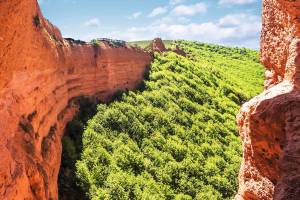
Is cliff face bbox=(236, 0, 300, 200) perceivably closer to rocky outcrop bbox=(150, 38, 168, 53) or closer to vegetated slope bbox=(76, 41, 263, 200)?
vegetated slope bbox=(76, 41, 263, 200)

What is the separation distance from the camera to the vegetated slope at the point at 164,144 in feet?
77.1

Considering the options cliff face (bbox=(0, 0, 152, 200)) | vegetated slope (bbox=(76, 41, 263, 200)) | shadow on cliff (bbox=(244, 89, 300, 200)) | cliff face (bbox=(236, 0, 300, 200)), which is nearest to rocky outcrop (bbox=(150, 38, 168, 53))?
vegetated slope (bbox=(76, 41, 263, 200))

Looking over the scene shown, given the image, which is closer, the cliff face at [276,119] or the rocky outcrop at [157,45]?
the cliff face at [276,119]

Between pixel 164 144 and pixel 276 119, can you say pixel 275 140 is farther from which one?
pixel 164 144

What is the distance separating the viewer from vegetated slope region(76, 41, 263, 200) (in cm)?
2350

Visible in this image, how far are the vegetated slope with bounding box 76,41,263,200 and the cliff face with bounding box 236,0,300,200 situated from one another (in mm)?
12733

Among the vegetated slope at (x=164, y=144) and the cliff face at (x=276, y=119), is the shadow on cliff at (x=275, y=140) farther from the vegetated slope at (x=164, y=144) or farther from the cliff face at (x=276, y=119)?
the vegetated slope at (x=164, y=144)

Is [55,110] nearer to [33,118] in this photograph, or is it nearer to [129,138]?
[33,118]

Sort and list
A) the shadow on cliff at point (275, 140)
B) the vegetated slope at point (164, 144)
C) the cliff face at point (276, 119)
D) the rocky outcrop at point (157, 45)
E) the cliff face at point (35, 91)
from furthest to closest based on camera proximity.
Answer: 1. the rocky outcrop at point (157, 45)
2. the vegetated slope at point (164, 144)
3. the cliff face at point (35, 91)
4. the cliff face at point (276, 119)
5. the shadow on cliff at point (275, 140)

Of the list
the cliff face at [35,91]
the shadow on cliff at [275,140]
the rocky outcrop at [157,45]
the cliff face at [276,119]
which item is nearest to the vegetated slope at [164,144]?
the cliff face at [35,91]

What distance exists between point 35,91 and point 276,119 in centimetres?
1159

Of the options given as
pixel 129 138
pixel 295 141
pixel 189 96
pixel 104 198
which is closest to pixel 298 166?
pixel 295 141

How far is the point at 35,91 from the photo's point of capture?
57.5 ft

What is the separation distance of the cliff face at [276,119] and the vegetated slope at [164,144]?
1273cm
